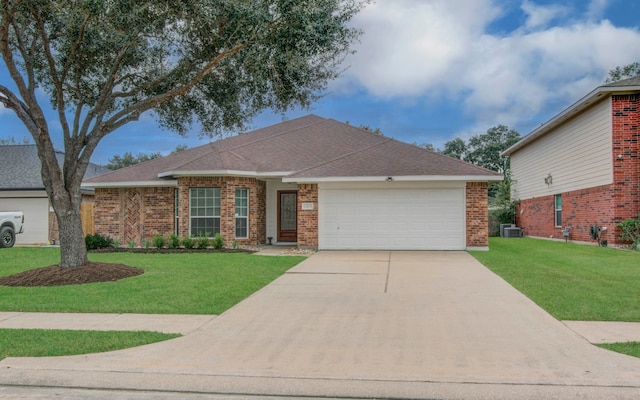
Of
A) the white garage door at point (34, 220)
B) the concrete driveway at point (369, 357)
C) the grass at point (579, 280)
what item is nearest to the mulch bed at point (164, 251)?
the white garage door at point (34, 220)

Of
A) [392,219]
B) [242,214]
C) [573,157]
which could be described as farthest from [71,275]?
[573,157]

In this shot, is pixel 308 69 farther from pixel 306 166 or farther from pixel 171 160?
pixel 171 160

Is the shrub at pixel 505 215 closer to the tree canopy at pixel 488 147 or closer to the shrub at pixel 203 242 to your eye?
the shrub at pixel 203 242

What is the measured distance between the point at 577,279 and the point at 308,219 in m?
9.23

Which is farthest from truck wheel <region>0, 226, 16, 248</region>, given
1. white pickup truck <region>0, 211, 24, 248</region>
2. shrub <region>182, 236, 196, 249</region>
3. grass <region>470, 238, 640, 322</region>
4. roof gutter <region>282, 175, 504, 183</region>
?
grass <region>470, 238, 640, 322</region>

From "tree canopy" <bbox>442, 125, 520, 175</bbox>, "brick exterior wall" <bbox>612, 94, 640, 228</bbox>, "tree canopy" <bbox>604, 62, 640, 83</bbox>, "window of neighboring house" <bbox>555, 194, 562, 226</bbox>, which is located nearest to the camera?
"brick exterior wall" <bbox>612, 94, 640, 228</bbox>

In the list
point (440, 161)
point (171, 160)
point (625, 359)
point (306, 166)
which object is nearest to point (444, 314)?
point (625, 359)

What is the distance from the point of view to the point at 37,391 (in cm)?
478

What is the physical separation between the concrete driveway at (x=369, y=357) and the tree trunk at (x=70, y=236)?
5.05m

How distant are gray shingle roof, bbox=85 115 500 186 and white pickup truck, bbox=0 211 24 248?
398 cm

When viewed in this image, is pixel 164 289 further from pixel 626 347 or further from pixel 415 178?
pixel 415 178

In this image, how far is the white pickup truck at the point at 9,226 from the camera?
20484 mm

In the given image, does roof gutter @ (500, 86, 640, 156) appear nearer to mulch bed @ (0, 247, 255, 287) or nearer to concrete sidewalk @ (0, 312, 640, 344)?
concrete sidewalk @ (0, 312, 640, 344)

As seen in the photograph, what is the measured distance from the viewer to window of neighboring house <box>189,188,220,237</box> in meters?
18.4
